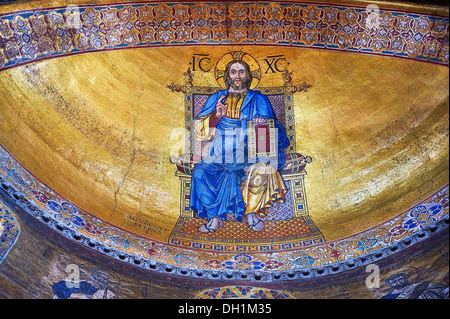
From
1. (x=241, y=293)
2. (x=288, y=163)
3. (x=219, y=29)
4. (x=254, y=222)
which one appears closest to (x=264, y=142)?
(x=288, y=163)

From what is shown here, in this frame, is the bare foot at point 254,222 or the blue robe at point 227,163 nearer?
the bare foot at point 254,222

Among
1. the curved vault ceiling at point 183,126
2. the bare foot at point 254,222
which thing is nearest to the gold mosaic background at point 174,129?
the curved vault ceiling at point 183,126

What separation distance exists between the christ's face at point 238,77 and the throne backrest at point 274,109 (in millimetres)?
350

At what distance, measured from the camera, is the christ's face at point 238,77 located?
41.2 ft

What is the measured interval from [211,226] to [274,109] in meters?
2.06

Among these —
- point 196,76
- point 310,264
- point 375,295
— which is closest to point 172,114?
point 196,76

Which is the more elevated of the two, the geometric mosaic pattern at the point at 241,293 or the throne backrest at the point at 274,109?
the throne backrest at the point at 274,109

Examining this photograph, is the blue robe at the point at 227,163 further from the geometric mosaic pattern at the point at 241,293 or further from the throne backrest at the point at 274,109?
the geometric mosaic pattern at the point at 241,293

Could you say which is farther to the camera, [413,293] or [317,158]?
[317,158]

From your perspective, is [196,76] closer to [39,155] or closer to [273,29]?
[273,29]

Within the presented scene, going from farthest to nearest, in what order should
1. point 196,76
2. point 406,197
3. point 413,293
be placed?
point 196,76
point 406,197
point 413,293

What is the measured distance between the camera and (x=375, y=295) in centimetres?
1111

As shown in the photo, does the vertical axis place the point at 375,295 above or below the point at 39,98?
below

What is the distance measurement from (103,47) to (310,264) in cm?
444
